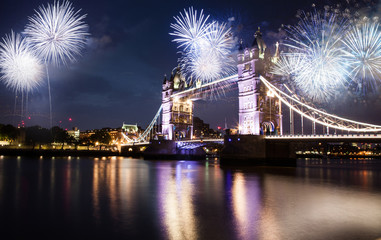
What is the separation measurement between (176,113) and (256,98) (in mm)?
27008

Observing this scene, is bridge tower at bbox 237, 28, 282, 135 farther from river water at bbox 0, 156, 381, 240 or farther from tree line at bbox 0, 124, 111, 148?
tree line at bbox 0, 124, 111, 148

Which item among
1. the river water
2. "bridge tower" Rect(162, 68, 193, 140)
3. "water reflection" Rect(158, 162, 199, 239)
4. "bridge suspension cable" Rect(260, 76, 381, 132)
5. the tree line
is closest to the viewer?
"water reflection" Rect(158, 162, 199, 239)

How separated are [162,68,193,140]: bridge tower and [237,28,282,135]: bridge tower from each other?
2285 centimetres

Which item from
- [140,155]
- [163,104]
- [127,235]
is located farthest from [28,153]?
[127,235]

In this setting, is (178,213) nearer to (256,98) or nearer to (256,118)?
(256,118)

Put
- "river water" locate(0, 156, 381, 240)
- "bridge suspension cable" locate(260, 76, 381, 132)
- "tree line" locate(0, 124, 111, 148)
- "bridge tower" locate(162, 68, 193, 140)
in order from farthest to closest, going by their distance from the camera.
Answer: "tree line" locate(0, 124, 111, 148)
"bridge tower" locate(162, 68, 193, 140)
"bridge suspension cable" locate(260, 76, 381, 132)
"river water" locate(0, 156, 381, 240)

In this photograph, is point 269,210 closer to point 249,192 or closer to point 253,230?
point 253,230

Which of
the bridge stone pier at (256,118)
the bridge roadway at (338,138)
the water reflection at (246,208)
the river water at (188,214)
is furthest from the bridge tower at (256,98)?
the river water at (188,214)

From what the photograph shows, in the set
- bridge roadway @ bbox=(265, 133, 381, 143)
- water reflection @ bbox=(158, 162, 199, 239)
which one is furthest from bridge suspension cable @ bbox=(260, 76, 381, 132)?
water reflection @ bbox=(158, 162, 199, 239)

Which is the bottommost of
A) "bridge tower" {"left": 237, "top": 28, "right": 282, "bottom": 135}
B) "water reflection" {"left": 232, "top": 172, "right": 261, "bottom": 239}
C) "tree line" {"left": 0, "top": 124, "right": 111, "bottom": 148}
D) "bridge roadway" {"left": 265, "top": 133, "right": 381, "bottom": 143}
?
"water reflection" {"left": 232, "top": 172, "right": 261, "bottom": 239}

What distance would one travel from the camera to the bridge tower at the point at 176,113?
60.8 meters

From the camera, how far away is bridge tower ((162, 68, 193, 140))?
199 ft

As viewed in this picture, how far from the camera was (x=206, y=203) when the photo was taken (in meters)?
12.4

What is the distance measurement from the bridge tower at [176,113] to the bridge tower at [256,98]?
75.0 ft
